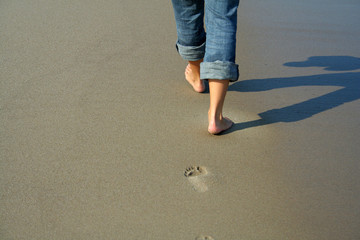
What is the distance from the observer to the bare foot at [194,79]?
2074mm

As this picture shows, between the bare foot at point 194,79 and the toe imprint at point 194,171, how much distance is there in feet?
2.24

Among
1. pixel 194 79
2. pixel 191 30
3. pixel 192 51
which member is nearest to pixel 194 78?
pixel 194 79

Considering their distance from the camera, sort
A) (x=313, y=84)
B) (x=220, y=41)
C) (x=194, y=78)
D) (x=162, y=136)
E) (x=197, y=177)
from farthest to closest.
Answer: (x=313, y=84) → (x=194, y=78) → (x=162, y=136) → (x=220, y=41) → (x=197, y=177)

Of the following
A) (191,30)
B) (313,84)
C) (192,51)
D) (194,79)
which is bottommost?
(313,84)

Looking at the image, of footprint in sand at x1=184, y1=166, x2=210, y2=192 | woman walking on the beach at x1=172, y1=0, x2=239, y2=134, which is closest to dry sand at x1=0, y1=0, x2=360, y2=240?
footprint in sand at x1=184, y1=166, x2=210, y2=192

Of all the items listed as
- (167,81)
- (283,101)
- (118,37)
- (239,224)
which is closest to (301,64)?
(283,101)

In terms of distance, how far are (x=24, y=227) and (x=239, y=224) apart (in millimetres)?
780

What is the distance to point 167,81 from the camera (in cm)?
222

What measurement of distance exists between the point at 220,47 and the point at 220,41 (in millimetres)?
27

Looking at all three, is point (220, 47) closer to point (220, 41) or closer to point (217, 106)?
point (220, 41)

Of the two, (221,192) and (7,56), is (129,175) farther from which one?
(7,56)

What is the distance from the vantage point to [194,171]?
5.07 feet

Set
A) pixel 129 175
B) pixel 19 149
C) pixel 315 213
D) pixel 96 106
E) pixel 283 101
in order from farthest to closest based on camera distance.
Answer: pixel 283 101, pixel 96 106, pixel 19 149, pixel 129 175, pixel 315 213

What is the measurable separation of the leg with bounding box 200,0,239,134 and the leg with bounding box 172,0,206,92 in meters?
0.16
